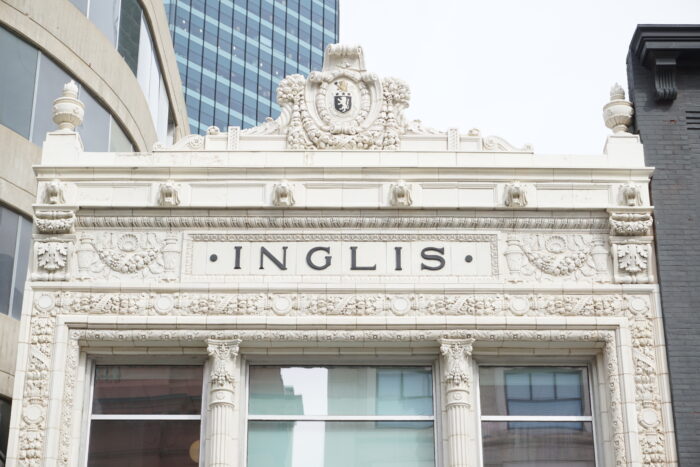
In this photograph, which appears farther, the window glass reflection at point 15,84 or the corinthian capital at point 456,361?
the window glass reflection at point 15,84

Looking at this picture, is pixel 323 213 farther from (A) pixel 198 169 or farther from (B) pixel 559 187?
(B) pixel 559 187

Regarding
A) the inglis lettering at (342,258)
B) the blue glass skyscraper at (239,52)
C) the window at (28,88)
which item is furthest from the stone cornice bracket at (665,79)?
the blue glass skyscraper at (239,52)

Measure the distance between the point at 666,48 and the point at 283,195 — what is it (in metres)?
6.92

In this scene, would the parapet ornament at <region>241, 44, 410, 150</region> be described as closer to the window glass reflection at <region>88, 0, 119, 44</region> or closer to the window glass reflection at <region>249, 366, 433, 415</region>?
the window glass reflection at <region>249, 366, 433, 415</region>

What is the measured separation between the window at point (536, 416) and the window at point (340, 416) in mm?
916

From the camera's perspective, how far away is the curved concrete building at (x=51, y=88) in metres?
24.2

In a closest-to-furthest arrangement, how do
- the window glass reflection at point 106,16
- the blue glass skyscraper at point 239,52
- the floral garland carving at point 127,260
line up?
1. the floral garland carving at point 127,260
2. the window glass reflection at point 106,16
3. the blue glass skyscraper at point 239,52

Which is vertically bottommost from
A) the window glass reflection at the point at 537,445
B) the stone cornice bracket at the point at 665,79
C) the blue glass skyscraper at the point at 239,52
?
the window glass reflection at the point at 537,445

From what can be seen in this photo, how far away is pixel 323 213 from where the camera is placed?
2006 cm

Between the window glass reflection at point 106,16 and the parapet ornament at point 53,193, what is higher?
the window glass reflection at point 106,16

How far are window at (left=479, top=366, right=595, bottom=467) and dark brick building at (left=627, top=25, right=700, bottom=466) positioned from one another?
1.45 metres

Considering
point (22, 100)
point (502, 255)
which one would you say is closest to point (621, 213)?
point (502, 255)

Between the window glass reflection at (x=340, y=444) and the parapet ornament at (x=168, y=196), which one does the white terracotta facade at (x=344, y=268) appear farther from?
the window glass reflection at (x=340, y=444)

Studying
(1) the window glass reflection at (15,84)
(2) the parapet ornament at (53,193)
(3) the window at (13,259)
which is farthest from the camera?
(1) the window glass reflection at (15,84)
